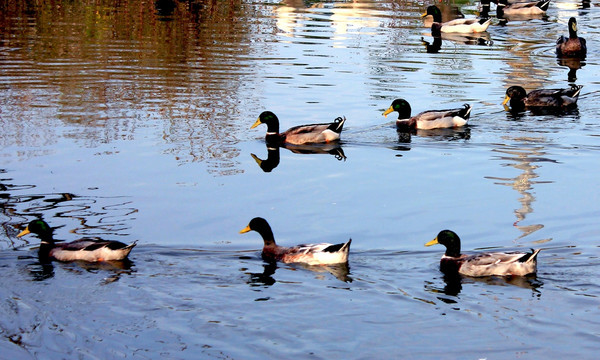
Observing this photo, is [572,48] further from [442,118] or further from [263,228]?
[263,228]

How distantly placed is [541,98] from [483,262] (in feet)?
33.1

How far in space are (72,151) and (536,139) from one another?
26.1ft

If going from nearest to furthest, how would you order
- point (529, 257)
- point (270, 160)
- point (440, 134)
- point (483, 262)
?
1. point (529, 257)
2. point (483, 262)
3. point (270, 160)
4. point (440, 134)

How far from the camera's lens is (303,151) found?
17.5m

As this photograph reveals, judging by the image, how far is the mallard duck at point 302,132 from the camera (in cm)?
1739

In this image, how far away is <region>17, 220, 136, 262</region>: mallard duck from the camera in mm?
11312

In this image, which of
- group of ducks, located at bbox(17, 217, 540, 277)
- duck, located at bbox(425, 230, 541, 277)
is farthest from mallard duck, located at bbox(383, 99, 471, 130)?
duck, located at bbox(425, 230, 541, 277)

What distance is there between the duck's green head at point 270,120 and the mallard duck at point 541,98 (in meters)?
5.11

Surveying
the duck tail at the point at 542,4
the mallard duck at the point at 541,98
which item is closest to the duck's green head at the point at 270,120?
the mallard duck at the point at 541,98

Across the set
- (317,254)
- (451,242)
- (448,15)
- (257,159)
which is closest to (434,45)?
(448,15)

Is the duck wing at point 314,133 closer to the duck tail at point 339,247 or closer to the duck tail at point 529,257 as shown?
the duck tail at point 339,247

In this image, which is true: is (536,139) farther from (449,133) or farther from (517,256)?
(517,256)

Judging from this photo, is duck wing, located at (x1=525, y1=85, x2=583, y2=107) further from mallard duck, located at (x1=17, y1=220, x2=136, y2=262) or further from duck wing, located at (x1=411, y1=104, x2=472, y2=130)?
mallard duck, located at (x1=17, y1=220, x2=136, y2=262)

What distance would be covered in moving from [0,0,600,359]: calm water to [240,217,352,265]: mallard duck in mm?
191
